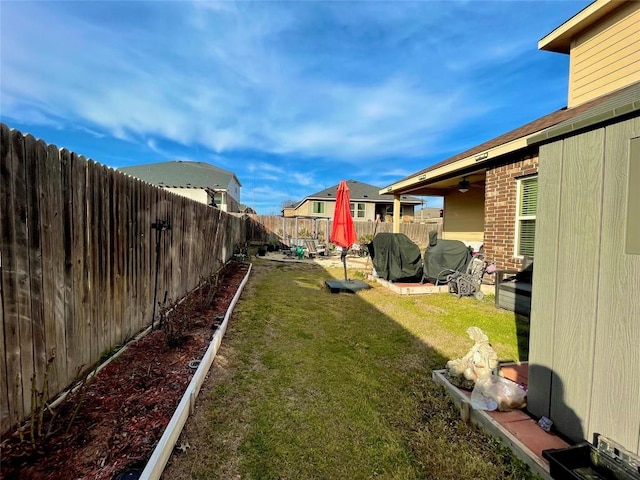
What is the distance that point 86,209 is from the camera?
2.41 meters

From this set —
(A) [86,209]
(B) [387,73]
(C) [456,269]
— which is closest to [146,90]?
(B) [387,73]

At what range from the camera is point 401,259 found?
7.82 meters

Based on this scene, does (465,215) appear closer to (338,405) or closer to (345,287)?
(345,287)

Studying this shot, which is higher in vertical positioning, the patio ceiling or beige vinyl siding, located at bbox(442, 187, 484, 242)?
the patio ceiling

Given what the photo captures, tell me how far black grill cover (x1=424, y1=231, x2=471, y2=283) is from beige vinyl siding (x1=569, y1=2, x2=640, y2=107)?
4.53 meters

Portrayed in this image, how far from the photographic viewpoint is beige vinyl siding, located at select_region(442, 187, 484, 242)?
32.8 ft

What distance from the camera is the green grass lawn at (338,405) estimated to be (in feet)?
6.23

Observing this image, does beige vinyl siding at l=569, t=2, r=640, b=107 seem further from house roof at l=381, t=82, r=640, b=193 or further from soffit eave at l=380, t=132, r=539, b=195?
soffit eave at l=380, t=132, r=539, b=195

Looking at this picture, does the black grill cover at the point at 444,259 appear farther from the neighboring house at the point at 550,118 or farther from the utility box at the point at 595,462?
the utility box at the point at 595,462

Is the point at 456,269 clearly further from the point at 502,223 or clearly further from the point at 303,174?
the point at 303,174

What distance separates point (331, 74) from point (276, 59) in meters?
2.90

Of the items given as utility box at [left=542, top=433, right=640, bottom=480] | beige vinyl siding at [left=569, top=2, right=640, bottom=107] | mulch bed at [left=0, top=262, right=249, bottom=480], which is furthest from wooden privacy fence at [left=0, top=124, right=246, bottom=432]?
beige vinyl siding at [left=569, top=2, right=640, bottom=107]

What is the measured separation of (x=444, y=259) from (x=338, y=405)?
5843mm

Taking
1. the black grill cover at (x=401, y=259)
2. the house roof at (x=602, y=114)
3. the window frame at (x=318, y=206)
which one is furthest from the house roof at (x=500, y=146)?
the window frame at (x=318, y=206)
